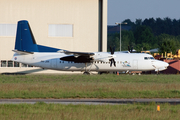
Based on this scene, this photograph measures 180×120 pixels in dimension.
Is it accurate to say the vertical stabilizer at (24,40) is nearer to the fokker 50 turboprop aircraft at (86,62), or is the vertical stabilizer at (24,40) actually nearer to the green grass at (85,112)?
the fokker 50 turboprop aircraft at (86,62)

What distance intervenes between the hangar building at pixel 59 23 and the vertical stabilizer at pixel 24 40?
19.0 feet

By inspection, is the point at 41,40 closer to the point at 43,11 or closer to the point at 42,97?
the point at 43,11

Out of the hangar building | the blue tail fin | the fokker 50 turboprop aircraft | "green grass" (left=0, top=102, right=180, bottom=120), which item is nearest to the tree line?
the hangar building

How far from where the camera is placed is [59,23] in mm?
46719

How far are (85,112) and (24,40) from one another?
28.9m

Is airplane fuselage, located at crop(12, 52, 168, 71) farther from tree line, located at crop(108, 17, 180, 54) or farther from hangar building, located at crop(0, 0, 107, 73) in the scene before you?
tree line, located at crop(108, 17, 180, 54)

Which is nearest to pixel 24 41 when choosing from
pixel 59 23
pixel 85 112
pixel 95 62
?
pixel 59 23

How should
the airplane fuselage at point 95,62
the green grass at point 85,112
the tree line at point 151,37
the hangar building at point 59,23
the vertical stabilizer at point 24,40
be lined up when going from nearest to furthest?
the green grass at point 85,112 < the airplane fuselage at point 95,62 < the vertical stabilizer at point 24,40 < the hangar building at point 59,23 < the tree line at point 151,37

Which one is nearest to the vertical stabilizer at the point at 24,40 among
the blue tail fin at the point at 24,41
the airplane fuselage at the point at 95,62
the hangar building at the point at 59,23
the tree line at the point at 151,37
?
the blue tail fin at the point at 24,41

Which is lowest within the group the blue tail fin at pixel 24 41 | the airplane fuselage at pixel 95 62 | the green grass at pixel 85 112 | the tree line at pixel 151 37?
the green grass at pixel 85 112

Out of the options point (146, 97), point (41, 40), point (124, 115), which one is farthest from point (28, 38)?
point (124, 115)

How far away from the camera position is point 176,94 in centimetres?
2042

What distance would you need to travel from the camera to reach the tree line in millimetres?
82700

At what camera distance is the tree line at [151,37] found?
8270 cm
